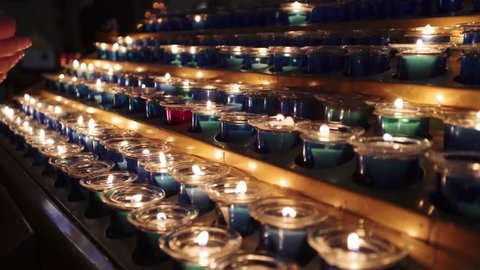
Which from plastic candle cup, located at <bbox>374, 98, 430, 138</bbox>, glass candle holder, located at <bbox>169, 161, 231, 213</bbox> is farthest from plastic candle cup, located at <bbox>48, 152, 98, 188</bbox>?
plastic candle cup, located at <bbox>374, 98, 430, 138</bbox>

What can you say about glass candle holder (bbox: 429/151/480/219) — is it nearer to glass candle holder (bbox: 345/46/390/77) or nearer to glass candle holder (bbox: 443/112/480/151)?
glass candle holder (bbox: 443/112/480/151)

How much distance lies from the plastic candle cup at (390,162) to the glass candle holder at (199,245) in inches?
14.3

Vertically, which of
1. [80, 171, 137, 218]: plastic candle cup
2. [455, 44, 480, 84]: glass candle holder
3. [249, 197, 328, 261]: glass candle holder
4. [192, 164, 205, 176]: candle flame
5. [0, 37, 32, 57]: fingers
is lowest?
[80, 171, 137, 218]: plastic candle cup

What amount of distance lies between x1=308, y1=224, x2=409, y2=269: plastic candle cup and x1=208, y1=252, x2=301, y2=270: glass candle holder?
3.5 inches

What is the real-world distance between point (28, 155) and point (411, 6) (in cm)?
211

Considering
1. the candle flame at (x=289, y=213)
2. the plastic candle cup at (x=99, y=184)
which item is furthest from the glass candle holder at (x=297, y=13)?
the candle flame at (x=289, y=213)

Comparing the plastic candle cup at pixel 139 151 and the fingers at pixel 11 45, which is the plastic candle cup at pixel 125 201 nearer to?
the plastic candle cup at pixel 139 151

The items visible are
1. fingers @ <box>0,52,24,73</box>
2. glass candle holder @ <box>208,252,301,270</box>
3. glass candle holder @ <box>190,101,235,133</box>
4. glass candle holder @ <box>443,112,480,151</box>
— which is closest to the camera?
glass candle holder @ <box>208,252,301,270</box>

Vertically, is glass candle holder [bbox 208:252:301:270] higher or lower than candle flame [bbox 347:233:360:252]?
lower

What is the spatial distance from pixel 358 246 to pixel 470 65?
27.6 inches

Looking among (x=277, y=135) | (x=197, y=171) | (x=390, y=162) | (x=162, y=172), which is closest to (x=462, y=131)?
(x=390, y=162)

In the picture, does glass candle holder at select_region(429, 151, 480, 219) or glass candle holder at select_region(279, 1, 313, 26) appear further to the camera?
glass candle holder at select_region(279, 1, 313, 26)

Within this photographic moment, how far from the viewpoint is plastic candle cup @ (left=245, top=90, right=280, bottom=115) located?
70.6 inches

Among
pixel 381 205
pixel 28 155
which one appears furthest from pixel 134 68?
pixel 381 205
